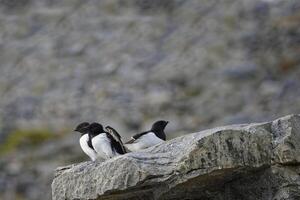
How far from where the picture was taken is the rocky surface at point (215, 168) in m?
9.56

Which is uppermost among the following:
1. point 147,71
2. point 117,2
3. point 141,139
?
point 117,2

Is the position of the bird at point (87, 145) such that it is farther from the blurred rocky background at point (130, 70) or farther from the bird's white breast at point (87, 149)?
the blurred rocky background at point (130, 70)

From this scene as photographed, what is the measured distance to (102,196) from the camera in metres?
9.84

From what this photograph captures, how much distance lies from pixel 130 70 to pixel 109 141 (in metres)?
19.5

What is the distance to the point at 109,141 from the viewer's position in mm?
10969

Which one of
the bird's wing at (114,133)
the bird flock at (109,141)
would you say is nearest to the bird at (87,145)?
the bird flock at (109,141)

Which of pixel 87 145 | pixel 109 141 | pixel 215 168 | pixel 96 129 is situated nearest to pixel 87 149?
pixel 87 145

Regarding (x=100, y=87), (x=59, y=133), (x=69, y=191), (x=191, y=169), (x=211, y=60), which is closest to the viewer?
(x=191, y=169)

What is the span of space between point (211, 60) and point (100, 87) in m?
3.79

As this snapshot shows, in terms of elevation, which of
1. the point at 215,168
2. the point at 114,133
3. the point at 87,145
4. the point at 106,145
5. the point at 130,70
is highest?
A: the point at 130,70

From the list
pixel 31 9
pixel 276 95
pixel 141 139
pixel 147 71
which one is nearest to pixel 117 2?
pixel 31 9

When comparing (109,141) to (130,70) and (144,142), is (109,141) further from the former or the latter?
(130,70)

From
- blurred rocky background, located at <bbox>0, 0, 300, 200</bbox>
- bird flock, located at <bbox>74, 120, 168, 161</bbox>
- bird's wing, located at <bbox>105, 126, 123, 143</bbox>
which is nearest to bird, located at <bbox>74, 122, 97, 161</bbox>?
bird flock, located at <bbox>74, 120, 168, 161</bbox>

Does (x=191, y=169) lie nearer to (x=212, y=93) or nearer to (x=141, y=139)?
(x=141, y=139)
